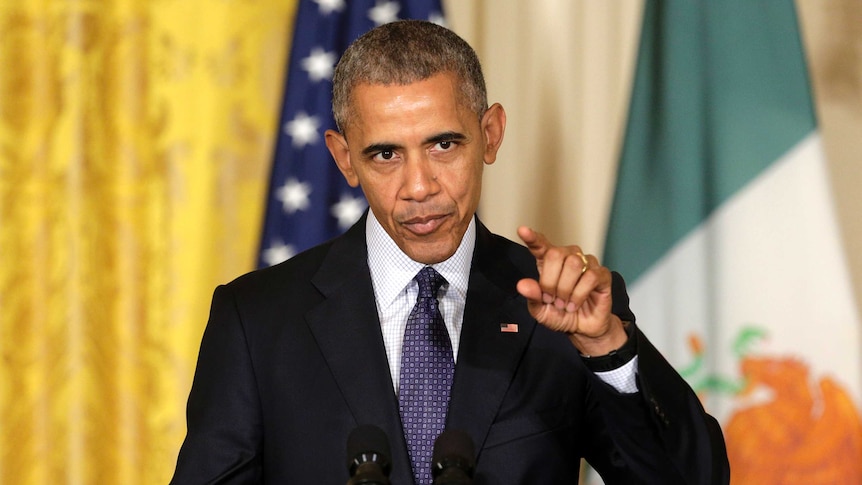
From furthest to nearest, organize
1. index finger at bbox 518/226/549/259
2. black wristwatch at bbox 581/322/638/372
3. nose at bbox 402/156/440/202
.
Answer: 1. nose at bbox 402/156/440/202
2. black wristwatch at bbox 581/322/638/372
3. index finger at bbox 518/226/549/259

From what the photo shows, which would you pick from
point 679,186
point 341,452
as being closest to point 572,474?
point 341,452

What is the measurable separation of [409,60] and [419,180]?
23 cm

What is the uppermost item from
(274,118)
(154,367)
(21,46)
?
(21,46)

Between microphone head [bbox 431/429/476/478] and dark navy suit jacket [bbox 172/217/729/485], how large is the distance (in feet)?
1.53

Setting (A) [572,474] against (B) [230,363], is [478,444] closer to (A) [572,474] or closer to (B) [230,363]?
(A) [572,474]

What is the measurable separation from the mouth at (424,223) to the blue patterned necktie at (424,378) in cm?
12

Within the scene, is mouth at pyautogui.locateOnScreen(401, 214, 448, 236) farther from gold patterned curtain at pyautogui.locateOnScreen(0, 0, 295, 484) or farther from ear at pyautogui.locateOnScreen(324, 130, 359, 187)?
gold patterned curtain at pyautogui.locateOnScreen(0, 0, 295, 484)

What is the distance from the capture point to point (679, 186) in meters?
3.31

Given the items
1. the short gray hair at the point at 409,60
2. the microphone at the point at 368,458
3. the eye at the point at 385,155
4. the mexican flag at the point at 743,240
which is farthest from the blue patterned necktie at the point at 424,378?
the mexican flag at the point at 743,240

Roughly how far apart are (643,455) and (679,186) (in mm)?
1769

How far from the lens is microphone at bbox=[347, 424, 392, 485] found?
3.85 ft

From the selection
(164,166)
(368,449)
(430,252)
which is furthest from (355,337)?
(164,166)

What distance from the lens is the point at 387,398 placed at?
1.81 metres

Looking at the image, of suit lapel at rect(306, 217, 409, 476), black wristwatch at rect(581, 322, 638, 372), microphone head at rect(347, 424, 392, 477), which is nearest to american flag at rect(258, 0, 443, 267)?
suit lapel at rect(306, 217, 409, 476)
